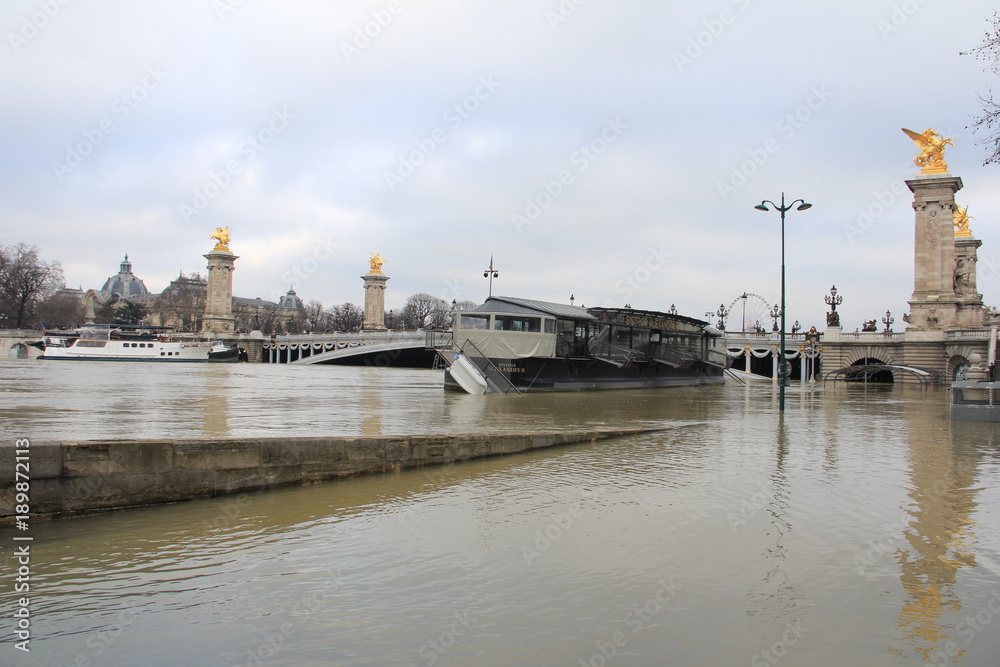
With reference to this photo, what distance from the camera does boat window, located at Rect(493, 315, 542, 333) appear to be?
31672 mm

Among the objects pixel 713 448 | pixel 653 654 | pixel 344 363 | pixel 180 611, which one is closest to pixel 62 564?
pixel 180 611

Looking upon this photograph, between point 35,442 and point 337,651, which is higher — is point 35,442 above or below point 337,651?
above

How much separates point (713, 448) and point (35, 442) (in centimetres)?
1087

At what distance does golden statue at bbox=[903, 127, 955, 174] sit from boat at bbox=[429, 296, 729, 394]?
24963 mm

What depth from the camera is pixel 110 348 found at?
233 ft

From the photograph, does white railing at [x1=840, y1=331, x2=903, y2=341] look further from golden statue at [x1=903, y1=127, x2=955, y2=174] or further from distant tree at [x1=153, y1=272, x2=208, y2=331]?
distant tree at [x1=153, y1=272, x2=208, y2=331]

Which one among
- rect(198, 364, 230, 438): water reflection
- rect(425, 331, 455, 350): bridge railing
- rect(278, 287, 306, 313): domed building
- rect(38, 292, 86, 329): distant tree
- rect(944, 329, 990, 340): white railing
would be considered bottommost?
rect(198, 364, 230, 438): water reflection

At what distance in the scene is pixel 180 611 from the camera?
4848 mm

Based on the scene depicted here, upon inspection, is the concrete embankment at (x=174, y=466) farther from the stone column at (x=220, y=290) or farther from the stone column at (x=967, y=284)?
the stone column at (x=220, y=290)

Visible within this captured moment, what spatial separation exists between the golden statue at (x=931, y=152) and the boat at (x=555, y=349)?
81.9 feet

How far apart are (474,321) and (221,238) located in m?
89.0

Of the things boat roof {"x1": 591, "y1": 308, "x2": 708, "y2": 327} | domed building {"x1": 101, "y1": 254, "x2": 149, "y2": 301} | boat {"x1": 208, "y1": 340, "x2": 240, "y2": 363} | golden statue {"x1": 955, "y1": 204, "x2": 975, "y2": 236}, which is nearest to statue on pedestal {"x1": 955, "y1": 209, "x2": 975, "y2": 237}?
golden statue {"x1": 955, "y1": 204, "x2": 975, "y2": 236}

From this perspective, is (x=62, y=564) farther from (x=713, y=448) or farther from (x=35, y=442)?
(x=713, y=448)

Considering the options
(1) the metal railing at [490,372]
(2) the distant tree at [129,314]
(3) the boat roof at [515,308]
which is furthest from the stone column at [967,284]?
(2) the distant tree at [129,314]
